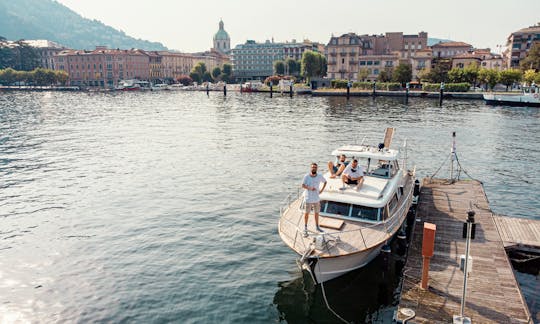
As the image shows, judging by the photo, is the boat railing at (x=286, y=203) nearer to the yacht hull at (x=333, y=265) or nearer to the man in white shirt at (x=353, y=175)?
the man in white shirt at (x=353, y=175)

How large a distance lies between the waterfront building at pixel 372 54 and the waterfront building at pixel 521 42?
2770 cm

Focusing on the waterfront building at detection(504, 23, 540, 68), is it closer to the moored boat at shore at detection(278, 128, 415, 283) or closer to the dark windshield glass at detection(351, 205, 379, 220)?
the moored boat at shore at detection(278, 128, 415, 283)

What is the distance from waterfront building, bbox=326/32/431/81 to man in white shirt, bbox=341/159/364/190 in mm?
129489

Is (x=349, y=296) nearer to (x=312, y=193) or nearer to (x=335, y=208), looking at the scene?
(x=335, y=208)

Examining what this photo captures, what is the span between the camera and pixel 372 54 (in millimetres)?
160125

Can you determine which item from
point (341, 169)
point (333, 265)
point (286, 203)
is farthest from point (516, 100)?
point (333, 265)

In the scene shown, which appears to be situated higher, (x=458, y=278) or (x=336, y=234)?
(x=336, y=234)

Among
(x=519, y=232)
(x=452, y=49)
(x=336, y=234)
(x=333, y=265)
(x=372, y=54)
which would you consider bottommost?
(x=519, y=232)

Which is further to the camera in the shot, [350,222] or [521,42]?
[521,42]

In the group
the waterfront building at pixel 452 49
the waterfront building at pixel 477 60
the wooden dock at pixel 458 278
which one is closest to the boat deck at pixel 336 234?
the wooden dock at pixel 458 278

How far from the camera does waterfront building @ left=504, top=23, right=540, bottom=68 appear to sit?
13850 cm

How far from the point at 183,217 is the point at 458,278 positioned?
15365 millimetres

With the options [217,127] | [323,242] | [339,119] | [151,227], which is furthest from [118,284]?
[339,119]

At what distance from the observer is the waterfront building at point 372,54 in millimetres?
146625
